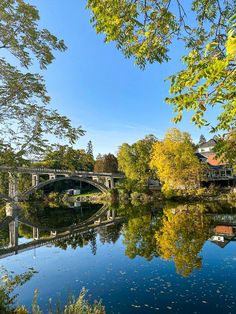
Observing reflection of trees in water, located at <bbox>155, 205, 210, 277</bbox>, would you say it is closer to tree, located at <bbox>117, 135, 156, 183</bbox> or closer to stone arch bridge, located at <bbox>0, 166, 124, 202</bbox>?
stone arch bridge, located at <bbox>0, 166, 124, 202</bbox>

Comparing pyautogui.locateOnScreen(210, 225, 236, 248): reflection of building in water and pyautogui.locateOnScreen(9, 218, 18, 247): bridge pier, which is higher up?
pyautogui.locateOnScreen(210, 225, 236, 248): reflection of building in water

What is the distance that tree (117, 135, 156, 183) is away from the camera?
5091cm

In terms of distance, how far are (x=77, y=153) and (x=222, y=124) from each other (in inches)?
159

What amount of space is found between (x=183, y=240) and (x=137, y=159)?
118 ft

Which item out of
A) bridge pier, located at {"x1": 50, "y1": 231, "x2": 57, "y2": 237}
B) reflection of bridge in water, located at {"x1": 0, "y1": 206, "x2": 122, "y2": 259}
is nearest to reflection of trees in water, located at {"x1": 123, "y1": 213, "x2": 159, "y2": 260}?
reflection of bridge in water, located at {"x1": 0, "y1": 206, "x2": 122, "y2": 259}

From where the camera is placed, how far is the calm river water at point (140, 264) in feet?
31.3

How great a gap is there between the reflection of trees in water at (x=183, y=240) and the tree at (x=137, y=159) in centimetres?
2566

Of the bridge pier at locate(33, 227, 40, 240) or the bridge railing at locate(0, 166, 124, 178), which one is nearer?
the bridge railing at locate(0, 166, 124, 178)

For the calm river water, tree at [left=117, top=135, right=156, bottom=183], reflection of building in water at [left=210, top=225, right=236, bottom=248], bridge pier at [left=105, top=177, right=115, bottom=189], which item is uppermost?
tree at [left=117, top=135, right=156, bottom=183]

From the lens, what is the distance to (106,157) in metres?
79.8

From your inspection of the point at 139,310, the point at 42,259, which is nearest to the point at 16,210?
the point at 42,259

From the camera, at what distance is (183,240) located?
1700 centimetres

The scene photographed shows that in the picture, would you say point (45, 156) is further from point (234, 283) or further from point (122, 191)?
point (122, 191)

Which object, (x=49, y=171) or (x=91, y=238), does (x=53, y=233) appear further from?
→ (x=49, y=171)
